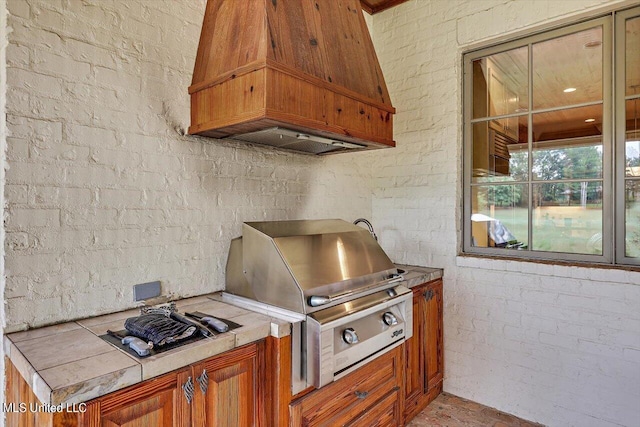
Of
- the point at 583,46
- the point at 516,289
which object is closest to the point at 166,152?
the point at 516,289

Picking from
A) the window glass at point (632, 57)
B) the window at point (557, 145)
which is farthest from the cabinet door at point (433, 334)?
the window glass at point (632, 57)

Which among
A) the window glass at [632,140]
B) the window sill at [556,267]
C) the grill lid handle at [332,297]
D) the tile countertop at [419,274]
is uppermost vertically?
the window glass at [632,140]

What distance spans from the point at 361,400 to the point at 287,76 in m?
1.59

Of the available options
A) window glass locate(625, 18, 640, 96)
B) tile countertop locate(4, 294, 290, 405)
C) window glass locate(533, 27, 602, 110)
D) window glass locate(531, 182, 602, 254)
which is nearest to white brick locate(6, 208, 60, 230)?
tile countertop locate(4, 294, 290, 405)

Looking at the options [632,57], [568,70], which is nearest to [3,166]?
[568,70]

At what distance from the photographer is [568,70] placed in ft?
7.68

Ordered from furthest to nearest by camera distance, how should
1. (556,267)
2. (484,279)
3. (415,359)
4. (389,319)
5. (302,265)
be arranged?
1. (484,279)
2. (415,359)
3. (556,267)
4. (389,319)
5. (302,265)

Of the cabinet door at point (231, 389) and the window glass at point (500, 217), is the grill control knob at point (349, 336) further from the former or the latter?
the window glass at point (500, 217)

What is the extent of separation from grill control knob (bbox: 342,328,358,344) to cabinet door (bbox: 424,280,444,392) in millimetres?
949

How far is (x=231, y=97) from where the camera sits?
170 centimetres

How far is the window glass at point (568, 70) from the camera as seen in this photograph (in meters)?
2.24

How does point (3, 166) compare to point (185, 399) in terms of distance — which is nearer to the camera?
point (185, 399)

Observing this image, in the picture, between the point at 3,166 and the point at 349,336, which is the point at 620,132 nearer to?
the point at 349,336

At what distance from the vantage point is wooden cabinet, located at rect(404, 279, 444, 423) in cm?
233
